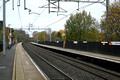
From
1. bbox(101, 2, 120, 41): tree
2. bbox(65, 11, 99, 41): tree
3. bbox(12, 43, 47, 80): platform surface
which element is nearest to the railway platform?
bbox(12, 43, 47, 80): platform surface

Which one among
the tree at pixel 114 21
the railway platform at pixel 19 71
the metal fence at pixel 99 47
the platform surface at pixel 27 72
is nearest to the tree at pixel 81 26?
the metal fence at pixel 99 47

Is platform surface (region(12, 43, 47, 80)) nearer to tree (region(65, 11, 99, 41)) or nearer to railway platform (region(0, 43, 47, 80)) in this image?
railway platform (region(0, 43, 47, 80))

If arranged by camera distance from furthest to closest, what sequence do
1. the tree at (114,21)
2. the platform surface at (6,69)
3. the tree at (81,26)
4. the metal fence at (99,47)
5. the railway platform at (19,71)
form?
the tree at (81,26)
the tree at (114,21)
the metal fence at (99,47)
the railway platform at (19,71)
the platform surface at (6,69)

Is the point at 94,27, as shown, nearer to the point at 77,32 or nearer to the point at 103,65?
the point at 77,32

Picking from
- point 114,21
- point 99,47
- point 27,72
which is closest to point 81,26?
point 114,21

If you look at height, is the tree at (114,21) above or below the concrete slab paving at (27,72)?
above

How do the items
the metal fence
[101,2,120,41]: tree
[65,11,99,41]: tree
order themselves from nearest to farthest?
the metal fence → [101,2,120,41]: tree → [65,11,99,41]: tree

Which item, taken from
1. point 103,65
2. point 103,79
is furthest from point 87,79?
point 103,65

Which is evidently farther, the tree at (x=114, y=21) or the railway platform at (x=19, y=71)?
the tree at (x=114, y=21)

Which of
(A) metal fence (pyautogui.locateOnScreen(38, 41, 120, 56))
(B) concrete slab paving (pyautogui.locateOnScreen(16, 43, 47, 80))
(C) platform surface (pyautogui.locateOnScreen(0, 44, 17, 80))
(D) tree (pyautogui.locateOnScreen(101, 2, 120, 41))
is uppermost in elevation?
(D) tree (pyautogui.locateOnScreen(101, 2, 120, 41))

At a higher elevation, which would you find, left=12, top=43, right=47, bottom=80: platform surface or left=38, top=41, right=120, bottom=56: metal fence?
left=38, top=41, right=120, bottom=56: metal fence

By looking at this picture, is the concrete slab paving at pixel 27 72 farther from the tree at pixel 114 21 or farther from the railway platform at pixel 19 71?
the tree at pixel 114 21

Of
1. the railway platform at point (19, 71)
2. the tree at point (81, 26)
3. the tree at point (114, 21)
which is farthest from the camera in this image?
the tree at point (81, 26)

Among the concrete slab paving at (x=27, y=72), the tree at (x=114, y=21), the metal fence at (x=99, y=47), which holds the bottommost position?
the concrete slab paving at (x=27, y=72)
